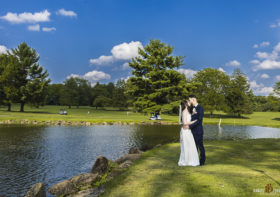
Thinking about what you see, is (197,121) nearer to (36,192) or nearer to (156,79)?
(36,192)

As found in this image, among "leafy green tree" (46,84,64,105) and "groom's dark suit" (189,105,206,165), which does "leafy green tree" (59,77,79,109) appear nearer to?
"leafy green tree" (46,84,64,105)

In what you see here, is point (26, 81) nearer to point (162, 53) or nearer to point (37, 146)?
point (162, 53)

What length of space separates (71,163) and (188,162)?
6.87 m

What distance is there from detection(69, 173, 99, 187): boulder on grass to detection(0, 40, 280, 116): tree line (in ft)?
96.0

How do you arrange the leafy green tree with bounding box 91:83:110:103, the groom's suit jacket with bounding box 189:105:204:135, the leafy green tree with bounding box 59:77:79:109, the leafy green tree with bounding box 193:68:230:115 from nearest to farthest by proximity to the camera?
the groom's suit jacket with bounding box 189:105:204:135 → the leafy green tree with bounding box 193:68:230:115 → the leafy green tree with bounding box 59:77:79:109 → the leafy green tree with bounding box 91:83:110:103

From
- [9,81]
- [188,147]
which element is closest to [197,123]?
[188,147]

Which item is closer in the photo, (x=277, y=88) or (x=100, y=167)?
(x=100, y=167)

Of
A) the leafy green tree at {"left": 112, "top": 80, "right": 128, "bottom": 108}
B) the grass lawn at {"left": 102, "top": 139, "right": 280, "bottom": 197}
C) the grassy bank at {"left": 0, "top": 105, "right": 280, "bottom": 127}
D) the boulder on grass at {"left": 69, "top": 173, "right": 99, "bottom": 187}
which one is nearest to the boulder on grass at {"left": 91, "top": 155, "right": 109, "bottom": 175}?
the boulder on grass at {"left": 69, "top": 173, "right": 99, "bottom": 187}

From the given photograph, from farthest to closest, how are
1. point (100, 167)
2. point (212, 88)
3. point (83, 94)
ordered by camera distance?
point (83, 94) → point (212, 88) → point (100, 167)

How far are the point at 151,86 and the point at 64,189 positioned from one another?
111 ft

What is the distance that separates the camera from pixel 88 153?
14.9 meters

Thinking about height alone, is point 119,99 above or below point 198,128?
above

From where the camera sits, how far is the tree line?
40.3 metres

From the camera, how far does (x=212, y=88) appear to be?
68250 mm
